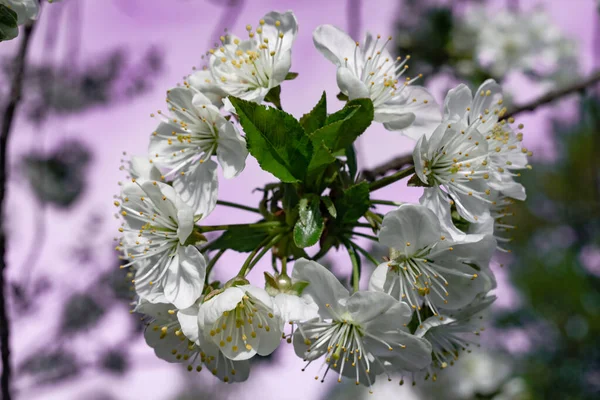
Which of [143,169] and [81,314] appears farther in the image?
[81,314]

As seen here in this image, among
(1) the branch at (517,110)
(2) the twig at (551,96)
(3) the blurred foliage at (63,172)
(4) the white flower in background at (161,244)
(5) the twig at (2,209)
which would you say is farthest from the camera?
(3) the blurred foliage at (63,172)

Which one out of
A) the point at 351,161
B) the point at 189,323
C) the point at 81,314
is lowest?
the point at 81,314

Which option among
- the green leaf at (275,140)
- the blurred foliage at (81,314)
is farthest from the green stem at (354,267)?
the blurred foliage at (81,314)

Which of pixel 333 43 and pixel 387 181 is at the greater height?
pixel 333 43

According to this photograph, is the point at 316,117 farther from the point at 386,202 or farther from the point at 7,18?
the point at 7,18

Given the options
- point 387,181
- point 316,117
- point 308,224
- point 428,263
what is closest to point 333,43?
point 316,117

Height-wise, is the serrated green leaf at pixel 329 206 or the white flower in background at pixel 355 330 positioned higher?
the serrated green leaf at pixel 329 206

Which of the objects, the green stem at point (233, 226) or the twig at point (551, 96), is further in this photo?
the twig at point (551, 96)

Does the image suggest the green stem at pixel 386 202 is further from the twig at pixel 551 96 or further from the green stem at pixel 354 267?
the twig at pixel 551 96
